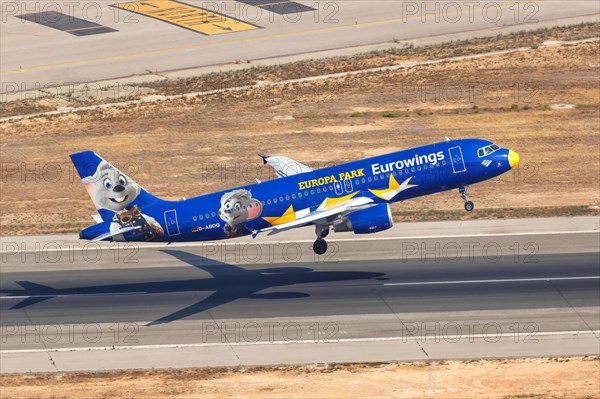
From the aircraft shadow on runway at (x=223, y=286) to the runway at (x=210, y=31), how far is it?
41835 mm

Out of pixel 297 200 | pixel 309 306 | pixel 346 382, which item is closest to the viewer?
pixel 346 382

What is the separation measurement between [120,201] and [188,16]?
6156 centimetres

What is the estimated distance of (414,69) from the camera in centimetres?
11169

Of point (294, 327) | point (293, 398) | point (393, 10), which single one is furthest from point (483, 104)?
point (293, 398)

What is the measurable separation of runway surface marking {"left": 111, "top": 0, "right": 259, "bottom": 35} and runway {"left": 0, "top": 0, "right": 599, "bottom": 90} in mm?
207

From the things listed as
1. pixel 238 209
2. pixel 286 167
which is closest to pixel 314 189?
pixel 238 209

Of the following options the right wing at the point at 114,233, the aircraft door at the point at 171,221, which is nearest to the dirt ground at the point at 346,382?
the right wing at the point at 114,233

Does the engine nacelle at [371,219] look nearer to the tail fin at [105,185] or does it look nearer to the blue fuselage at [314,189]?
the blue fuselage at [314,189]

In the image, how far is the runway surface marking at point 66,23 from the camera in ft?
406

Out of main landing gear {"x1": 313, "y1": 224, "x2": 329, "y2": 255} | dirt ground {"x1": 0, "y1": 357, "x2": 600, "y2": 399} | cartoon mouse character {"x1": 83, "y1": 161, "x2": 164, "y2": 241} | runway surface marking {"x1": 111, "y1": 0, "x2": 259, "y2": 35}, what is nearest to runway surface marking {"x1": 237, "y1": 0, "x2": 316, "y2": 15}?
runway surface marking {"x1": 111, "y1": 0, "x2": 259, "y2": 35}

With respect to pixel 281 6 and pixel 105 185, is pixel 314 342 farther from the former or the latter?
pixel 281 6

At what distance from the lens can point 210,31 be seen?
401 feet

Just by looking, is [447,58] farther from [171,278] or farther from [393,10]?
[171,278]

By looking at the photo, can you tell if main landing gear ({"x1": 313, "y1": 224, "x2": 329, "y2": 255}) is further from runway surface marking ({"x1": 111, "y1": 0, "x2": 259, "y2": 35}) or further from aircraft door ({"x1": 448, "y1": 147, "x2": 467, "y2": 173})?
runway surface marking ({"x1": 111, "y1": 0, "x2": 259, "y2": 35})
